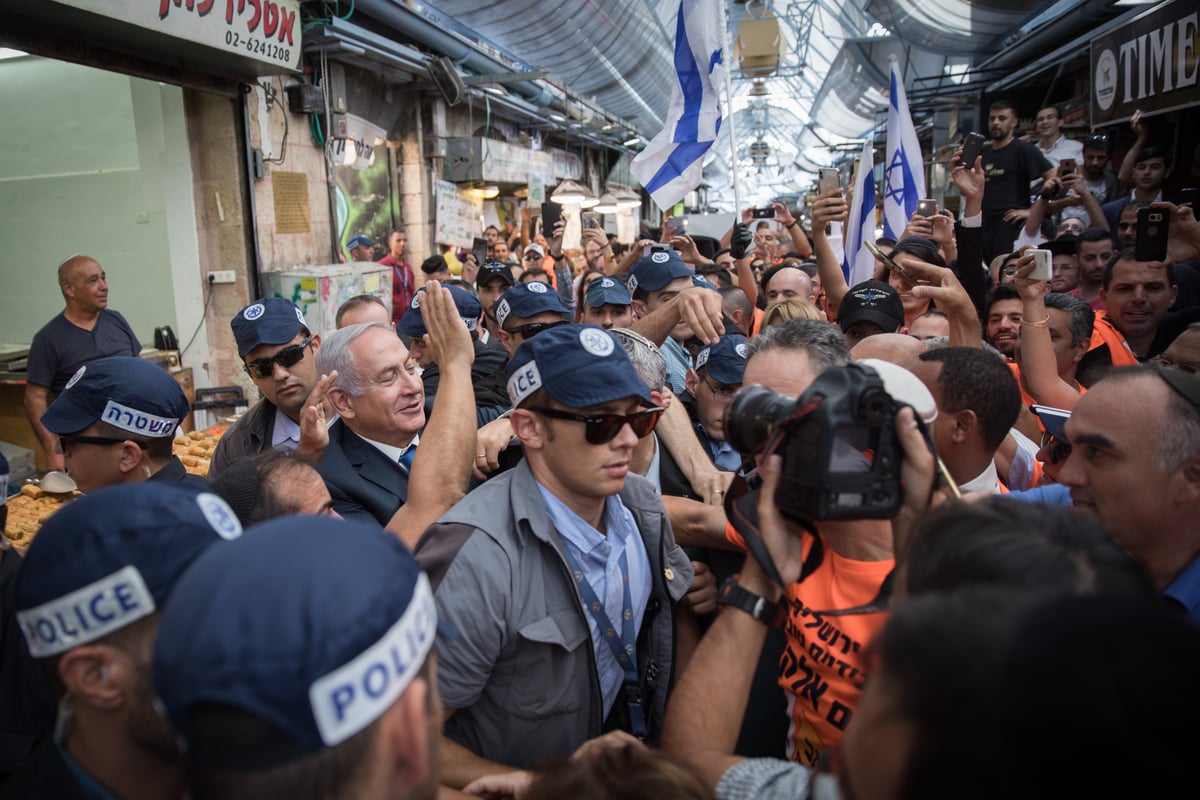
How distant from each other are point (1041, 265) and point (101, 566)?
3323 millimetres

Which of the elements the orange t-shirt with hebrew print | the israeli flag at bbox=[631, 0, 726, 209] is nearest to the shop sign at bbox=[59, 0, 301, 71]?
the israeli flag at bbox=[631, 0, 726, 209]

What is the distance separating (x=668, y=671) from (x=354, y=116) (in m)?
9.13

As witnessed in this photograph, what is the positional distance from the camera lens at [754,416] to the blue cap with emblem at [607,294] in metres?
2.91

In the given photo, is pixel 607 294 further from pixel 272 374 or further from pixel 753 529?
pixel 753 529

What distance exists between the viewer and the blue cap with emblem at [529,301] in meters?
4.23

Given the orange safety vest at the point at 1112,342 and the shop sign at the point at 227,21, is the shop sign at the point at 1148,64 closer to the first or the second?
the orange safety vest at the point at 1112,342

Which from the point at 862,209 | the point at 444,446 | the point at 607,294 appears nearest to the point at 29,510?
the point at 444,446

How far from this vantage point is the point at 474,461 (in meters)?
2.41

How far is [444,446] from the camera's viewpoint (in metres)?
2.24

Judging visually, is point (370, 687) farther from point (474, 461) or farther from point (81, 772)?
point (474, 461)

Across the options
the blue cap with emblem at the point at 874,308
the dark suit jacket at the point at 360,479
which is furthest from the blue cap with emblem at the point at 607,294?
the dark suit jacket at the point at 360,479

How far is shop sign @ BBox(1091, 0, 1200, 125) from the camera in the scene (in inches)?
221

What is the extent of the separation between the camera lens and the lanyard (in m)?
0.51

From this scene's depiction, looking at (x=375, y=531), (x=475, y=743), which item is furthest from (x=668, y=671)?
(x=375, y=531)
